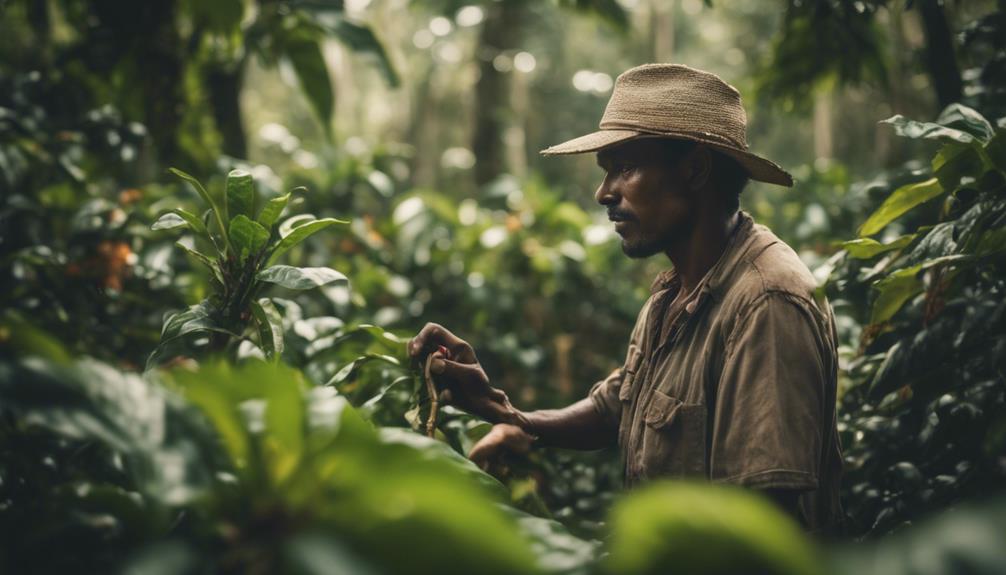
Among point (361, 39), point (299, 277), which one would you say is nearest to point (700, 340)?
point (299, 277)

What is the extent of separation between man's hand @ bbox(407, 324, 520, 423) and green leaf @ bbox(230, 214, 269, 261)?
0.47 metres

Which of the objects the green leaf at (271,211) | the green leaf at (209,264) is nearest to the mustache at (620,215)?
the green leaf at (271,211)

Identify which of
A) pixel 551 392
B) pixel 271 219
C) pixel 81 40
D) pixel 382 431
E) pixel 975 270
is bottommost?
pixel 551 392

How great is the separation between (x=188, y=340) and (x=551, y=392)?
6.65 feet

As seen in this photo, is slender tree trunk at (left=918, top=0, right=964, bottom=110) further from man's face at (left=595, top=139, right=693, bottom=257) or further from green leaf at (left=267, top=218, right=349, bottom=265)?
green leaf at (left=267, top=218, right=349, bottom=265)

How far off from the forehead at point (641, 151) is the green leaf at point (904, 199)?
0.58 meters

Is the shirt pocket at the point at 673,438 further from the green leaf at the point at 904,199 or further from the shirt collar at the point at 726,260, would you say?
the green leaf at the point at 904,199

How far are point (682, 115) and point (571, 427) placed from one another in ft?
3.24

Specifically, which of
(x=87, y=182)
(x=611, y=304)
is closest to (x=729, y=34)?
(x=611, y=304)

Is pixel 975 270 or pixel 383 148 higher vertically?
pixel 383 148

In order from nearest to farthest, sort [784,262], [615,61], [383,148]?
[784,262] < [383,148] < [615,61]

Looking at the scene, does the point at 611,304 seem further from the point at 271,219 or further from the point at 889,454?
the point at 271,219

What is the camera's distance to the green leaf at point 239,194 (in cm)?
173

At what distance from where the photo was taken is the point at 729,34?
20.6 meters
